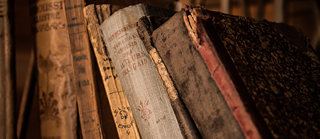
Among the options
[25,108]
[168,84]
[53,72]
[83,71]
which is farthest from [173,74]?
[25,108]

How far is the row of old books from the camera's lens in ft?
0.93

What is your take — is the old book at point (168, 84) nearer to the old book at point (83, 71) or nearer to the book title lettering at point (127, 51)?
the book title lettering at point (127, 51)

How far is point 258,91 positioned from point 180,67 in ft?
0.41

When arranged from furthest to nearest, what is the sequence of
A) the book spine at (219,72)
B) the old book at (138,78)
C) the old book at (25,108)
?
the old book at (25,108), the old book at (138,78), the book spine at (219,72)

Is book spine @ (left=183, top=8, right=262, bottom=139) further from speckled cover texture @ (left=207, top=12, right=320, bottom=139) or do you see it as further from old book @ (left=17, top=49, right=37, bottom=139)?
old book @ (left=17, top=49, right=37, bottom=139)

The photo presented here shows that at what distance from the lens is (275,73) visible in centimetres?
34

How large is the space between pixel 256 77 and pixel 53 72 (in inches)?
20.6

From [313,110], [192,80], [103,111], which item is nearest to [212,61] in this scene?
[192,80]

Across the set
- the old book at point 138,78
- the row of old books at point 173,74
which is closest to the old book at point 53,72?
the row of old books at point 173,74

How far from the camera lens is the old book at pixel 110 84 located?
0.42 m

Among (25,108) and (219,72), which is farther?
(25,108)

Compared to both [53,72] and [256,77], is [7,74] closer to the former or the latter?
[53,72]

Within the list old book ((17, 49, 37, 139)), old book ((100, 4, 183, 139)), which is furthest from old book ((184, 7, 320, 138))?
old book ((17, 49, 37, 139))

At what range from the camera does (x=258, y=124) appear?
0.82 ft
